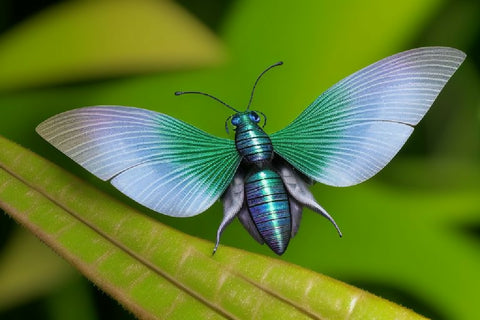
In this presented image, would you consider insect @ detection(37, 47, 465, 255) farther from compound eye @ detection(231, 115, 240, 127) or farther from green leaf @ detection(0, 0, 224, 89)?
green leaf @ detection(0, 0, 224, 89)

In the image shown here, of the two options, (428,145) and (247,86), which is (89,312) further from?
(428,145)

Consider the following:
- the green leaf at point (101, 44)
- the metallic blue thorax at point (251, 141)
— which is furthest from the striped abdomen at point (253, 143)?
the green leaf at point (101, 44)

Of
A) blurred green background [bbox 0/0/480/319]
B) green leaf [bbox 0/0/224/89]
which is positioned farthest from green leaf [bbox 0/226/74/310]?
green leaf [bbox 0/0/224/89]

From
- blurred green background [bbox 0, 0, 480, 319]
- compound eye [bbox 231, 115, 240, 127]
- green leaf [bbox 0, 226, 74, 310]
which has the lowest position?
green leaf [bbox 0, 226, 74, 310]

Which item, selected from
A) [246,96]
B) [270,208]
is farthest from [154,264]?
[246,96]

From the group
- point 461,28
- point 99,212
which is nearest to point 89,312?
point 99,212

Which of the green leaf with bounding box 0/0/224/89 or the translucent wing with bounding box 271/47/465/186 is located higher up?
the translucent wing with bounding box 271/47/465/186

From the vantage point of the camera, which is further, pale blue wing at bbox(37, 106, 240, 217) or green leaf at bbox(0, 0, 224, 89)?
green leaf at bbox(0, 0, 224, 89)
